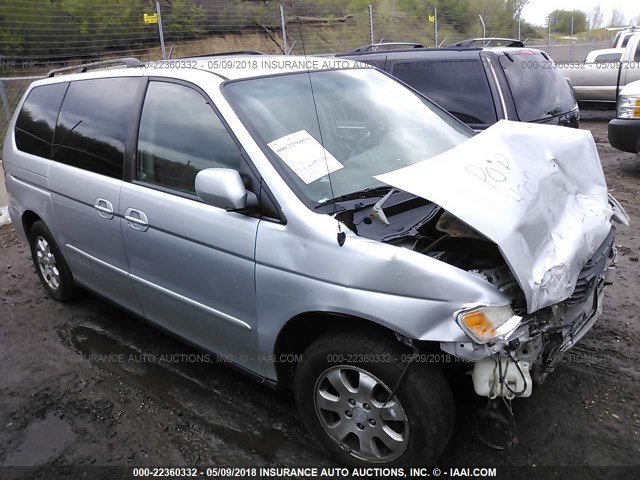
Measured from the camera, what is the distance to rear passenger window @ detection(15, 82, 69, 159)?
3.97 m

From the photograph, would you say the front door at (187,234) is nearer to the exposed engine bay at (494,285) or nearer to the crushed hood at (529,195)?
the exposed engine bay at (494,285)

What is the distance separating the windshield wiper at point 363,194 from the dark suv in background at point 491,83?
2828mm

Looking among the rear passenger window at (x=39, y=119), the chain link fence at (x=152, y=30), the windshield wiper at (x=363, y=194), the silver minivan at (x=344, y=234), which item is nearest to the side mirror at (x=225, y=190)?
the silver minivan at (x=344, y=234)

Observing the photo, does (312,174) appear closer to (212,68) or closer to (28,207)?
(212,68)

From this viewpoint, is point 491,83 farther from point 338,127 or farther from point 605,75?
point 605,75

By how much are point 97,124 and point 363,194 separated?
1942mm

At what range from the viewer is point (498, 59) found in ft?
17.5

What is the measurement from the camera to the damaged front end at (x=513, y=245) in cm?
207

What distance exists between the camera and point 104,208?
130 inches

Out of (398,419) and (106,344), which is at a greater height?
(398,419)

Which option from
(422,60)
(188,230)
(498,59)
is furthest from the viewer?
(422,60)

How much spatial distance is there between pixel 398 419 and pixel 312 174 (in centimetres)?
115

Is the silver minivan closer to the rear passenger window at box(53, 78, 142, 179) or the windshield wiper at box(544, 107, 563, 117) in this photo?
the rear passenger window at box(53, 78, 142, 179)

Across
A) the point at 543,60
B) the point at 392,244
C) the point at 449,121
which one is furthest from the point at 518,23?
the point at 392,244
